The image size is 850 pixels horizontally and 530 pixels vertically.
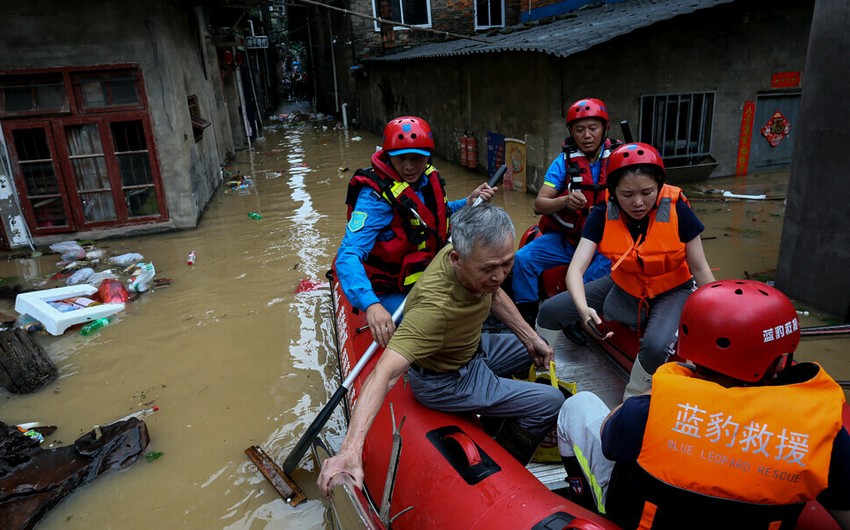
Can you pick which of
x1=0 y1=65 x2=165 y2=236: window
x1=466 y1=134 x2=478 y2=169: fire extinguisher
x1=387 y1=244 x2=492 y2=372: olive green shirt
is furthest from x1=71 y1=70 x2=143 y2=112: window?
x1=387 y1=244 x2=492 y2=372: olive green shirt

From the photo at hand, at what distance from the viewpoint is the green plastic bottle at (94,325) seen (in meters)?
5.59

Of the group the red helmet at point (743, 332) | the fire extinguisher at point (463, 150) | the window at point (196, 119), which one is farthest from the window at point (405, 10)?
the red helmet at point (743, 332)

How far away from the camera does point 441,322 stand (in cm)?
231

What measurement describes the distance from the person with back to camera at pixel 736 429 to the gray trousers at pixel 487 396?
2.90 feet

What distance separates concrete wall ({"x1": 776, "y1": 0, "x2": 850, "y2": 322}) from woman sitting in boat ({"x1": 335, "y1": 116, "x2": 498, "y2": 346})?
3.44m

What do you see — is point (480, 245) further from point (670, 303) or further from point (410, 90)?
point (410, 90)

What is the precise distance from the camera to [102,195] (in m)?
8.45

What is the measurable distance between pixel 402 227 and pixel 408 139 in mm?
561

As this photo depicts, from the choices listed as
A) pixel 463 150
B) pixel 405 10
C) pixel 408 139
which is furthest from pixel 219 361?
pixel 405 10

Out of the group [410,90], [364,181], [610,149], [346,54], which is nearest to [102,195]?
[364,181]

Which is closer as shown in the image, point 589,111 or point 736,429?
point 736,429

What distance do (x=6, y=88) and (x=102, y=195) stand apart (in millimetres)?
1820

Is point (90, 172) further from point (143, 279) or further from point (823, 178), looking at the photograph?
point (823, 178)

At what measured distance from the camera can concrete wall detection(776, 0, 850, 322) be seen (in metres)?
4.72
